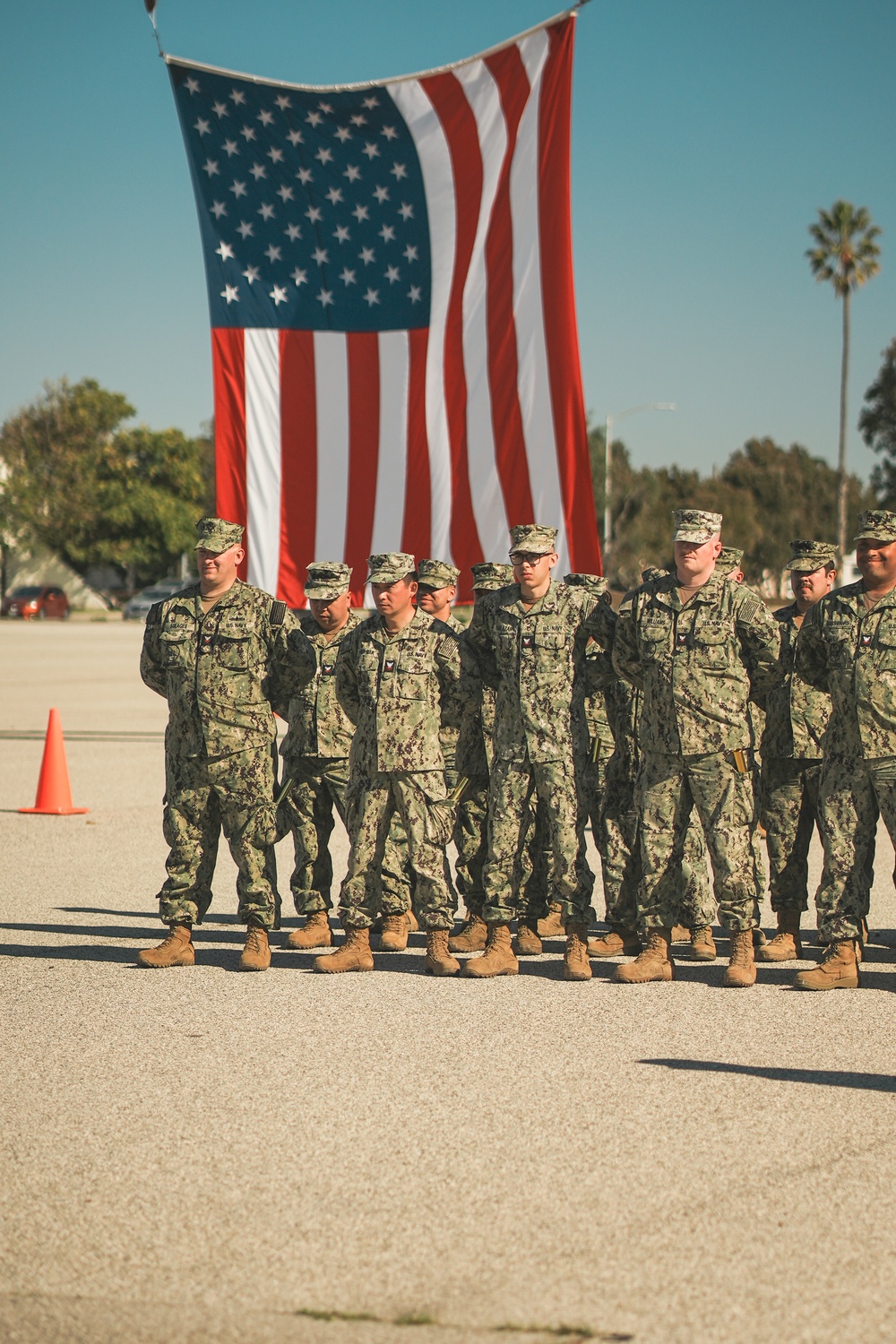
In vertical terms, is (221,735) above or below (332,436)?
below

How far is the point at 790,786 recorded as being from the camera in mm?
7582

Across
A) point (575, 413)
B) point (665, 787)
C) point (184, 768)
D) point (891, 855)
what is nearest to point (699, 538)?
point (665, 787)

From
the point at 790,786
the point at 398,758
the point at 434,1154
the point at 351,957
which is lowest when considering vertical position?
the point at 434,1154

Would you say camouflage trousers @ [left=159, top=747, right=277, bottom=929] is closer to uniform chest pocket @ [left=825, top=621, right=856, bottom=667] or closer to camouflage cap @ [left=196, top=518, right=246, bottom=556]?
camouflage cap @ [left=196, top=518, right=246, bottom=556]

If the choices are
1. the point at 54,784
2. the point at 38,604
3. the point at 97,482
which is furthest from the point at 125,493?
the point at 54,784

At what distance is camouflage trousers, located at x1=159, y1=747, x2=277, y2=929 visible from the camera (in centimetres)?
705

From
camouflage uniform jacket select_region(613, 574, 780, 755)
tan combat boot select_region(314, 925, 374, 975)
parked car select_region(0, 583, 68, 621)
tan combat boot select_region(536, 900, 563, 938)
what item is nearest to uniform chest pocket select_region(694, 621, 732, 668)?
camouflage uniform jacket select_region(613, 574, 780, 755)

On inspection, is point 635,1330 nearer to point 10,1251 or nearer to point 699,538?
point 10,1251

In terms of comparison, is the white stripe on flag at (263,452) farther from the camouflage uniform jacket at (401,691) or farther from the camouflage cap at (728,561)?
the camouflage cap at (728,561)

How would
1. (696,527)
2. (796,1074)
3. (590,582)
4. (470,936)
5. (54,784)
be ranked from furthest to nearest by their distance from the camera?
(54,784)
(590,582)
(470,936)
(696,527)
(796,1074)

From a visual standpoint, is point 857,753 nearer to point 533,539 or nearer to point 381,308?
point 533,539

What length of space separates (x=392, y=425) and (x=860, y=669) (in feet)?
14.5

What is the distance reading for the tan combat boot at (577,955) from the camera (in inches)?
269

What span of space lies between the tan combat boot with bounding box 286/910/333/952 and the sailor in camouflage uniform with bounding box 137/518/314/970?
0.52 m
